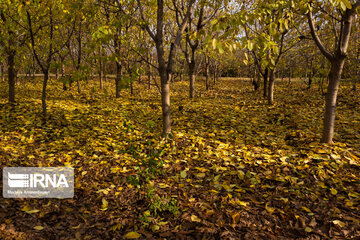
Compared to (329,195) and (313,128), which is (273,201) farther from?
(313,128)

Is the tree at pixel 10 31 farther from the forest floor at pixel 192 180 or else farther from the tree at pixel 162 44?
the tree at pixel 162 44

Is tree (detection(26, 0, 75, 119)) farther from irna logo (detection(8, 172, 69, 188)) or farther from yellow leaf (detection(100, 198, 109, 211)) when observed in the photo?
yellow leaf (detection(100, 198, 109, 211))

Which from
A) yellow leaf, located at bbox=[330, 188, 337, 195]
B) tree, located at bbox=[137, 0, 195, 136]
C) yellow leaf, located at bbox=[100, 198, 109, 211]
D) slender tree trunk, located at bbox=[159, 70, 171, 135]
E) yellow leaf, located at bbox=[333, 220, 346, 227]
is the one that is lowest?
yellow leaf, located at bbox=[100, 198, 109, 211]

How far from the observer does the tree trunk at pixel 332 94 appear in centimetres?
462

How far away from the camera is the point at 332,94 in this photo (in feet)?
15.7

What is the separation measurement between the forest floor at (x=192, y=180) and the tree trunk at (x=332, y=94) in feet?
1.23

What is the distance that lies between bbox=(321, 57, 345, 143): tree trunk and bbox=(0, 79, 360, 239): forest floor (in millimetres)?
375

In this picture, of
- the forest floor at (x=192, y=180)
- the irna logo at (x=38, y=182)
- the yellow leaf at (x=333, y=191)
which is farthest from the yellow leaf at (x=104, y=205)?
the yellow leaf at (x=333, y=191)

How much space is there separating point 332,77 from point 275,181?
112 inches

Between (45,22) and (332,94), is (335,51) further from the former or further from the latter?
(45,22)

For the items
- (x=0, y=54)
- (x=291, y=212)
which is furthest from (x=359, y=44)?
(x=0, y=54)

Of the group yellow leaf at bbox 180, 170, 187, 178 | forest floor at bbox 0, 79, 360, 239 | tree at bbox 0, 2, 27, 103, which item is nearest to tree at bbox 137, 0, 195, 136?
forest floor at bbox 0, 79, 360, 239

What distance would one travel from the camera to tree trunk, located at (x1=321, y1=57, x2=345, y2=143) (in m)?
4.62

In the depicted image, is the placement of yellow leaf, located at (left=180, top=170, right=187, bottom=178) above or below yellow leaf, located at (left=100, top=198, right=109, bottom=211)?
above
